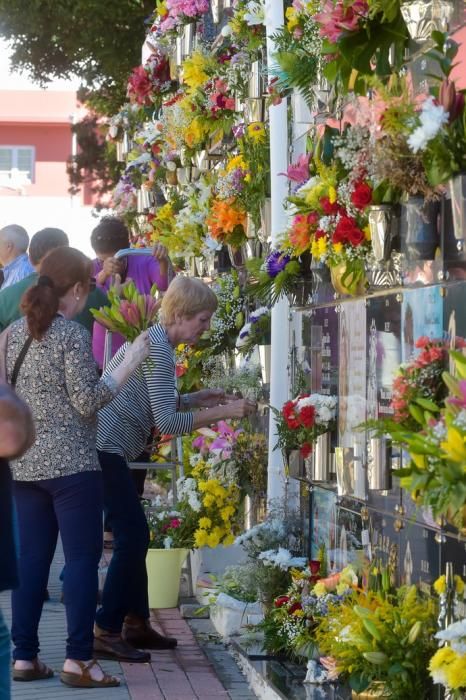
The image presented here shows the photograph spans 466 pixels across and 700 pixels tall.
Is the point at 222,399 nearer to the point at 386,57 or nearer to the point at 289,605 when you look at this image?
the point at 289,605

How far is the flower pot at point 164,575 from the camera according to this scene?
308 inches

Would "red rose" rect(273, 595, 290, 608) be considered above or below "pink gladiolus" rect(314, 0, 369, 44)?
below

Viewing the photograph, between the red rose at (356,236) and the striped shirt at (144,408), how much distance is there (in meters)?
1.43

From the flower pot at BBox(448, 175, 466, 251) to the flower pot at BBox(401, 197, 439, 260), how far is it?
27 cm

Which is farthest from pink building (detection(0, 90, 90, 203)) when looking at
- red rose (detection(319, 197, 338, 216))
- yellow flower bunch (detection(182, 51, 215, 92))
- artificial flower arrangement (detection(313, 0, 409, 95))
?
artificial flower arrangement (detection(313, 0, 409, 95))

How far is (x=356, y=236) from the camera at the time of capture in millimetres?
5324

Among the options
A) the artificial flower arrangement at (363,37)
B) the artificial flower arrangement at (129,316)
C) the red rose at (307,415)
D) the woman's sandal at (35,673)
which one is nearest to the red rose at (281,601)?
the red rose at (307,415)

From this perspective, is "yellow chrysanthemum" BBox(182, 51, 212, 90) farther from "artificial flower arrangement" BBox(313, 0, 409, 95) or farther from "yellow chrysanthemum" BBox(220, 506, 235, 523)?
"artificial flower arrangement" BBox(313, 0, 409, 95)

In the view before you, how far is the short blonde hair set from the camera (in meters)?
6.50

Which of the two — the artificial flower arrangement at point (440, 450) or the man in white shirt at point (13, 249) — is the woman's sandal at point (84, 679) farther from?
the man in white shirt at point (13, 249)

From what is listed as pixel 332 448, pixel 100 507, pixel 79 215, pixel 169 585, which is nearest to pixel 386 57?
pixel 332 448

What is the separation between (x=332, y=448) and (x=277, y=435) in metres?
0.89

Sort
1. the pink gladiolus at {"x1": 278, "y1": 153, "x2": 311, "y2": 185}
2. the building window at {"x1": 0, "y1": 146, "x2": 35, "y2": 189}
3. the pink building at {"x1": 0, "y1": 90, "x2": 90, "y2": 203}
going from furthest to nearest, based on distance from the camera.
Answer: the building window at {"x1": 0, "y1": 146, "x2": 35, "y2": 189} < the pink building at {"x1": 0, "y1": 90, "x2": 90, "y2": 203} < the pink gladiolus at {"x1": 278, "y1": 153, "x2": 311, "y2": 185}

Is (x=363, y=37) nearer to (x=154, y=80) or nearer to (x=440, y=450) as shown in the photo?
(x=440, y=450)
